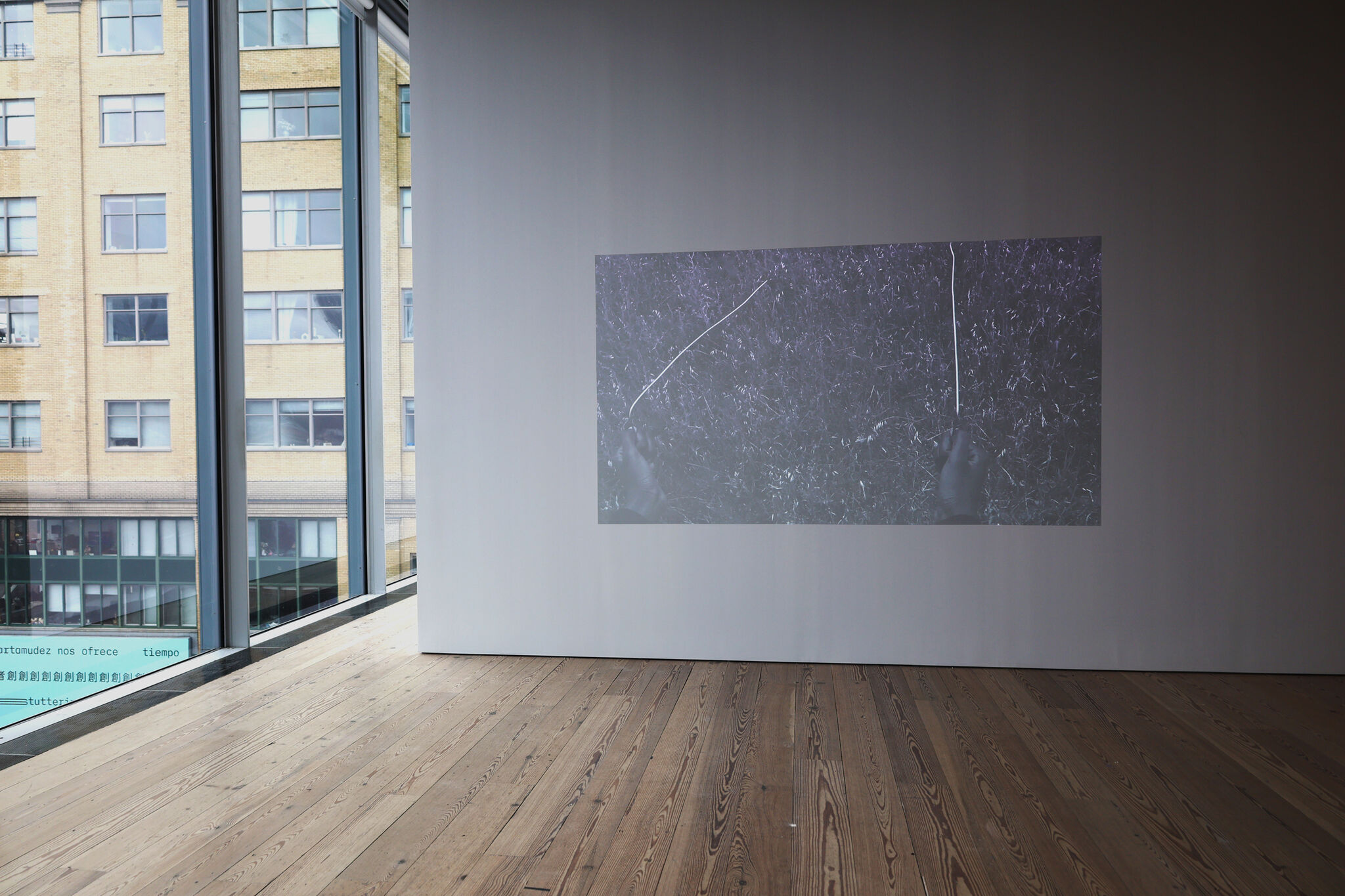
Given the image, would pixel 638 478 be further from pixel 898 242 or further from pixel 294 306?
pixel 294 306

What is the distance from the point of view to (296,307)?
16.0ft

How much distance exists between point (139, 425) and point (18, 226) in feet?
3.32

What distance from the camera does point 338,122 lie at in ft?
17.4

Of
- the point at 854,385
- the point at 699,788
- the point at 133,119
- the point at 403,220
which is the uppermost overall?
the point at 403,220

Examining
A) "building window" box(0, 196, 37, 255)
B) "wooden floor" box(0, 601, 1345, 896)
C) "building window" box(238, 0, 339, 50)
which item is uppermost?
"building window" box(238, 0, 339, 50)

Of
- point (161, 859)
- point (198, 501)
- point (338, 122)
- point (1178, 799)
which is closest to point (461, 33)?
point (338, 122)

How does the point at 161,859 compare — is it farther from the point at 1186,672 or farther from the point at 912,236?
the point at 1186,672

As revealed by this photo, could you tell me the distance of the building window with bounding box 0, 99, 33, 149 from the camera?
116 inches

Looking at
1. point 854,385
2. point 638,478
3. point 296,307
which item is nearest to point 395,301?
point 296,307

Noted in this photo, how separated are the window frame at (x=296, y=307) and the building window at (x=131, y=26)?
1151 millimetres

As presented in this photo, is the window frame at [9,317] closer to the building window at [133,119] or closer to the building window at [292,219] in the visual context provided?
the building window at [133,119]

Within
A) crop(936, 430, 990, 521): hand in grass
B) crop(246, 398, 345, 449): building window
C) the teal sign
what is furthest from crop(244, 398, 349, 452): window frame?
crop(936, 430, 990, 521): hand in grass

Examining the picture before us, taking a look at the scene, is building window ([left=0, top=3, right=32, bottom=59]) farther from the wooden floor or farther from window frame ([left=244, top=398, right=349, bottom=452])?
the wooden floor

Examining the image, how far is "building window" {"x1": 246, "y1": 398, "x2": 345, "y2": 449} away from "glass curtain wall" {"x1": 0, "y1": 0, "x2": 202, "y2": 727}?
0.50 m
